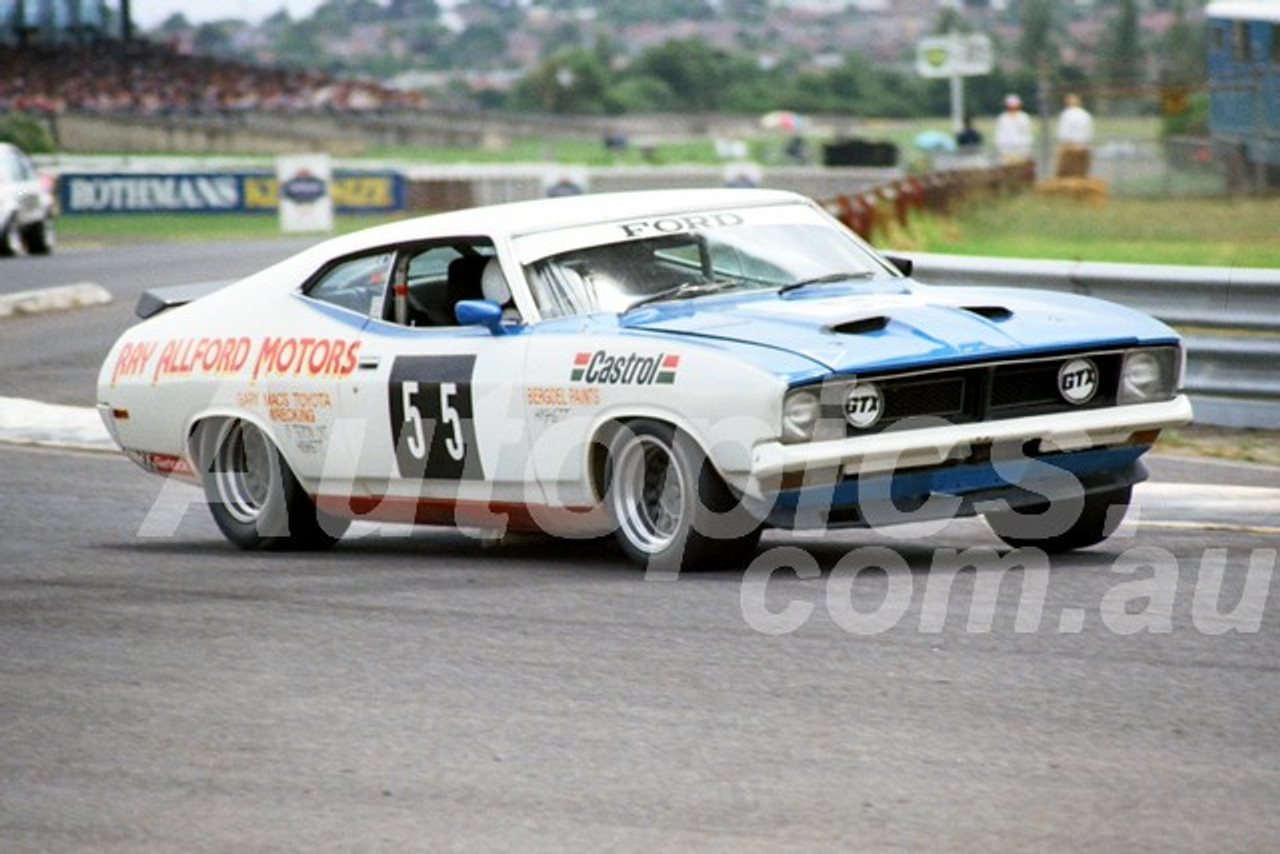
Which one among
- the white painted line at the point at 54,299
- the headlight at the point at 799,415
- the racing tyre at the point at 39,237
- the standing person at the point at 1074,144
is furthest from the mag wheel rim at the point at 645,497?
the standing person at the point at 1074,144

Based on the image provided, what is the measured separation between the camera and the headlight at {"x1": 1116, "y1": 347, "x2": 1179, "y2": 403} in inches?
320

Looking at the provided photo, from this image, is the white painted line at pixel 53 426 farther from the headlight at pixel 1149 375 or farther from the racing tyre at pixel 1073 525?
the headlight at pixel 1149 375

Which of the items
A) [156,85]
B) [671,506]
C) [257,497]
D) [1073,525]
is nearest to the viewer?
[671,506]

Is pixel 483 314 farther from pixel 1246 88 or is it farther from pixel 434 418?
pixel 1246 88

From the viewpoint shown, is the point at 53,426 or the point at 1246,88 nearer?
the point at 53,426

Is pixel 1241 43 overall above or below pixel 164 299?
below

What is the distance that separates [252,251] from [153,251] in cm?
199

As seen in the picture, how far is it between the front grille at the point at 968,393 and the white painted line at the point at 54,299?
51.3ft

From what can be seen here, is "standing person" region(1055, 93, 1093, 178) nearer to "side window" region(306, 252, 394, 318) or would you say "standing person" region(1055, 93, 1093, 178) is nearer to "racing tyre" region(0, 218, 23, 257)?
"racing tyre" region(0, 218, 23, 257)

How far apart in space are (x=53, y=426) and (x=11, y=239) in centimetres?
1997

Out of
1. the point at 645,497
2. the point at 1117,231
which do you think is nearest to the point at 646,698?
the point at 645,497

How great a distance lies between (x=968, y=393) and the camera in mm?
7758

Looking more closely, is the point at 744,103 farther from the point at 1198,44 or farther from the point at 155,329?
the point at 155,329

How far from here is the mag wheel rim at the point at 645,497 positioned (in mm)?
7988
